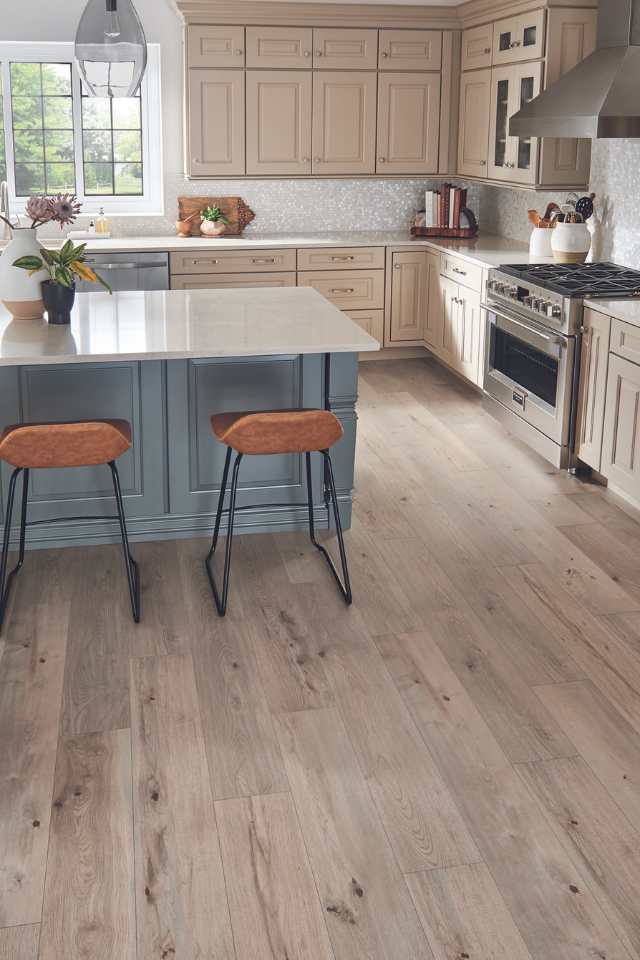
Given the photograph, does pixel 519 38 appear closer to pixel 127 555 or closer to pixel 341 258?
pixel 341 258

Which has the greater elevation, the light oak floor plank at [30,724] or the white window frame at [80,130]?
the white window frame at [80,130]

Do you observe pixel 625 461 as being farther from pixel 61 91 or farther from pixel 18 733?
pixel 61 91

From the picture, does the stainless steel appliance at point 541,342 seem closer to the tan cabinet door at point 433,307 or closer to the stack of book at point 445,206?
the tan cabinet door at point 433,307

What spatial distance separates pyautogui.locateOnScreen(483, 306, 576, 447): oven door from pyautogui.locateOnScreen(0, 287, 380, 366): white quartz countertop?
1161mm

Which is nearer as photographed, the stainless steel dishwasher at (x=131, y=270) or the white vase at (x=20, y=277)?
the white vase at (x=20, y=277)

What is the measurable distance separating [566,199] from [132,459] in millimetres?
3555

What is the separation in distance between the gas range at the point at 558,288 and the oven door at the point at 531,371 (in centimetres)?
7

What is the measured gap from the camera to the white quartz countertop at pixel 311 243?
21.3 feet

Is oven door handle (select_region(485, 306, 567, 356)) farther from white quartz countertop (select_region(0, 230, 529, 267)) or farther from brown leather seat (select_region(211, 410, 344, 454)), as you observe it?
brown leather seat (select_region(211, 410, 344, 454))

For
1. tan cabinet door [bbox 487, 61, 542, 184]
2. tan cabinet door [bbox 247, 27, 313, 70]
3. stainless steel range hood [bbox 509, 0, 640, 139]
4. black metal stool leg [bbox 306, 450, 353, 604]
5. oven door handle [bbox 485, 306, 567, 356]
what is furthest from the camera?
tan cabinet door [bbox 247, 27, 313, 70]

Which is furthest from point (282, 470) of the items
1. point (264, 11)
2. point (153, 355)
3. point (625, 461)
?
point (264, 11)

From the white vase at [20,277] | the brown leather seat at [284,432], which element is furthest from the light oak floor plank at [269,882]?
the white vase at [20,277]

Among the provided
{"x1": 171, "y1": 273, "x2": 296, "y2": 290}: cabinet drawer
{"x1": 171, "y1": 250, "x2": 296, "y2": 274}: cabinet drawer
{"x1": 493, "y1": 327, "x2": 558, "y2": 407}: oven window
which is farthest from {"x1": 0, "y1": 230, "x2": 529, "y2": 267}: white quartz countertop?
{"x1": 493, "y1": 327, "x2": 558, "y2": 407}: oven window

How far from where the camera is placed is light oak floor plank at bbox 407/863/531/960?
2.10 m
